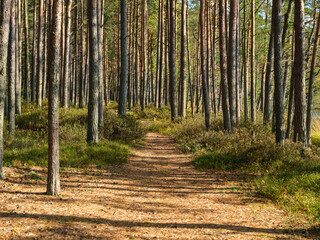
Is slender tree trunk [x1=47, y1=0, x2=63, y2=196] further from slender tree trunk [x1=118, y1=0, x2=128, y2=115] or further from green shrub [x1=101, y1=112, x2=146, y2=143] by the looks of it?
slender tree trunk [x1=118, y1=0, x2=128, y2=115]

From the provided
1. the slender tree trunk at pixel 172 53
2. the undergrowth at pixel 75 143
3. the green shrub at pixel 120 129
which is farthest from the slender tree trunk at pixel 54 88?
the slender tree trunk at pixel 172 53

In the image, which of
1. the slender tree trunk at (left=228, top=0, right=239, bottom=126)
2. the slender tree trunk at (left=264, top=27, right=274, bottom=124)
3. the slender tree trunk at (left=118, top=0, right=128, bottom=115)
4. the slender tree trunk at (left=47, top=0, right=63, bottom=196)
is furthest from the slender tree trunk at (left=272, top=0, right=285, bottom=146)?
the slender tree trunk at (left=118, top=0, right=128, bottom=115)

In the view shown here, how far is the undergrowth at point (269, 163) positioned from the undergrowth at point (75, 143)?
9.00ft

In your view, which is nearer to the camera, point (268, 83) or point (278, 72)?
point (278, 72)

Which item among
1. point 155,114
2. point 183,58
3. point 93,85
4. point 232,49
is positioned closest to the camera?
point 93,85

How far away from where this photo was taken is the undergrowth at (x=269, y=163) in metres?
5.36

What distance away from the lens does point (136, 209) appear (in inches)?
208

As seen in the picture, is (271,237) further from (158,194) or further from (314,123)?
(314,123)

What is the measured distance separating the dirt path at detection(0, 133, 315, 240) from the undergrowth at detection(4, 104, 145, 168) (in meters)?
0.85

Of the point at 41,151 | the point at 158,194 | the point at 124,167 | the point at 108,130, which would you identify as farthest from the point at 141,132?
the point at 158,194

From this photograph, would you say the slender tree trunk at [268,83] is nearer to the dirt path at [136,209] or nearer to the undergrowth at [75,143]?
the undergrowth at [75,143]

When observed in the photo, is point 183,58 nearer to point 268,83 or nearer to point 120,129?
point 268,83

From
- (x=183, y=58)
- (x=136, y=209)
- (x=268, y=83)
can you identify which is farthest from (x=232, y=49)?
(x=136, y=209)

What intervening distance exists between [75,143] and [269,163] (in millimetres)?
6752
